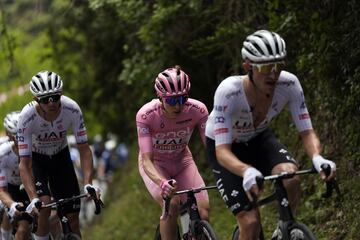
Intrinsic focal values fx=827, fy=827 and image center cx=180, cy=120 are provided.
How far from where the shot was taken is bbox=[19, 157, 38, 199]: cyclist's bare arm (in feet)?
27.9

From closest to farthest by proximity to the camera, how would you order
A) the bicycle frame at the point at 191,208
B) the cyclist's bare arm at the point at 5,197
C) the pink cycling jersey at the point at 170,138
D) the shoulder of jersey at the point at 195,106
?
1. the bicycle frame at the point at 191,208
2. the pink cycling jersey at the point at 170,138
3. the shoulder of jersey at the point at 195,106
4. the cyclist's bare arm at the point at 5,197

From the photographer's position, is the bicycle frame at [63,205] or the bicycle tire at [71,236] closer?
the bicycle frame at [63,205]

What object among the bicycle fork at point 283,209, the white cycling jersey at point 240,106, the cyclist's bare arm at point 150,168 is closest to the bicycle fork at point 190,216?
the cyclist's bare arm at point 150,168

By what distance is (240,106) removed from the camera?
22.1 ft

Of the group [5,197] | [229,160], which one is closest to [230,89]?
[229,160]

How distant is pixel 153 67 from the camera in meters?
14.9

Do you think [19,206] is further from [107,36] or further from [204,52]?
[107,36]

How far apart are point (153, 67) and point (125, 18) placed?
4.52 feet

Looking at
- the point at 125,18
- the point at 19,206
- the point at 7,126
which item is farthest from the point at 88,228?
the point at 19,206

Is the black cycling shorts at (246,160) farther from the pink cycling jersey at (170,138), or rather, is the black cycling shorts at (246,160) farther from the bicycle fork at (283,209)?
the pink cycling jersey at (170,138)

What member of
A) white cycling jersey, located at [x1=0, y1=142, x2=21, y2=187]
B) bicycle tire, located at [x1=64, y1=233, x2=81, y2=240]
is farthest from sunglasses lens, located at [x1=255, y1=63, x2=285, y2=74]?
white cycling jersey, located at [x1=0, y1=142, x2=21, y2=187]

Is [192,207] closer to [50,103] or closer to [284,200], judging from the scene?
[284,200]

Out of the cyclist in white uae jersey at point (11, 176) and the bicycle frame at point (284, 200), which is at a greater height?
the cyclist in white uae jersey at point (11, 176)

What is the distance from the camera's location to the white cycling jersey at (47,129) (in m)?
8.75
